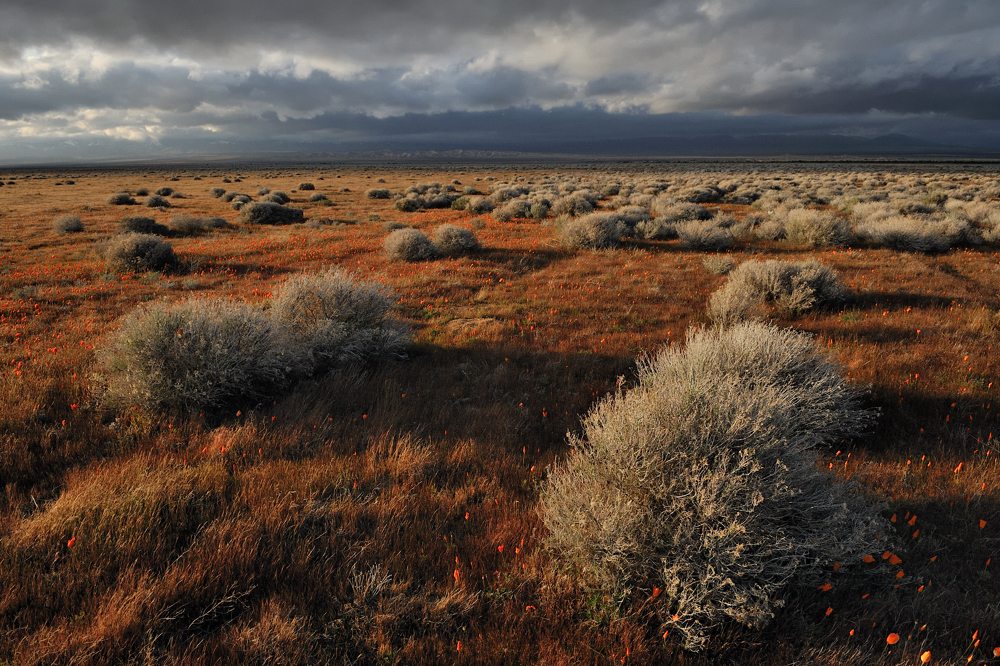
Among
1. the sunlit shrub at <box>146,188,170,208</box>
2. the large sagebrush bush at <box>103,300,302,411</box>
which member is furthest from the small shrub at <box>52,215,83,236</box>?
the large sagebrush bush at <box>103,300,302,411</box>

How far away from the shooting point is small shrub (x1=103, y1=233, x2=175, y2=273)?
12.3 metres

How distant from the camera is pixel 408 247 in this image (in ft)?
43.7

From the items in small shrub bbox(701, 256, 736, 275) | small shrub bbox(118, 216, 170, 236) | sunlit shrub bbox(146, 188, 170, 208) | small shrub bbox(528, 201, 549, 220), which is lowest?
small shrub bbox(701, 256, 736, 275)

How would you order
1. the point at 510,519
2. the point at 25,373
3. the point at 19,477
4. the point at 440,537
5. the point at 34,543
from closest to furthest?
the point at 34,543
the point at 440,537
the point at 510,519
the point at 19,477
the point at 25,373

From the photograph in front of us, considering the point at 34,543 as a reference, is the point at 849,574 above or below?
below

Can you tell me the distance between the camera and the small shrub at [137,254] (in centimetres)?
1227

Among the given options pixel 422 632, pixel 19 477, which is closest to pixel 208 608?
pixel 422 632

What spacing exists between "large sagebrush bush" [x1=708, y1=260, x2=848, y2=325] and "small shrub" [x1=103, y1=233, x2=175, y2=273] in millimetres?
14300

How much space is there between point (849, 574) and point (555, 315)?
19.7 ft

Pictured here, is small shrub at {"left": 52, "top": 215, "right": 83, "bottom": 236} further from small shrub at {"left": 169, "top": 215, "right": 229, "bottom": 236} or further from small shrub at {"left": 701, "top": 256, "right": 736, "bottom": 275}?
small shrub at {"left": 701, "top": 256, "right": 736, "bottom": 275}

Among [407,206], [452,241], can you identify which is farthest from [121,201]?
[452,241]

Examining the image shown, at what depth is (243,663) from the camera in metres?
2.33

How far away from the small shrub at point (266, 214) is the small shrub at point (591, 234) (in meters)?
15.3

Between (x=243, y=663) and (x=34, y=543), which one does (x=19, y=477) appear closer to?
(x=34, y=543)
